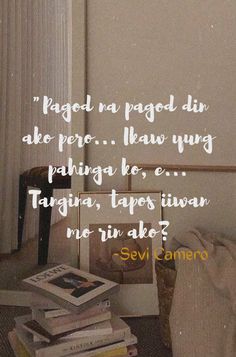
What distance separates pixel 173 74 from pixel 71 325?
2.80 ft

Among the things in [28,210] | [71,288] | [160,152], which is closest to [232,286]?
[71,288]

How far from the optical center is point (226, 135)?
4.26 feet

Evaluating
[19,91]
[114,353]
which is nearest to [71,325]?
[114,353]

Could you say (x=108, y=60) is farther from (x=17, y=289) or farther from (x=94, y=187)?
(x=17, y=289)

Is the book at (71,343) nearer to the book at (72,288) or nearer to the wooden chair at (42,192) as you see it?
the book at (72,288)

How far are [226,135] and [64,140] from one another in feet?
1.82

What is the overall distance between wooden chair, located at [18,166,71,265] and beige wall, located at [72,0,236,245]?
248 mm

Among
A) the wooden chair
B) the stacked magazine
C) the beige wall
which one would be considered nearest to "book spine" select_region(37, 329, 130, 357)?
the stacked magazine

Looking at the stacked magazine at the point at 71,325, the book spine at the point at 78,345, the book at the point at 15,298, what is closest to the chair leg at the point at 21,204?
the book at the point at 15,298

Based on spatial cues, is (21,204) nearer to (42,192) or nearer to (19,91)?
(42,192)

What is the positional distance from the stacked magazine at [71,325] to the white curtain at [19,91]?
63cm

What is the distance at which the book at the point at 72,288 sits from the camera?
3.08 ft

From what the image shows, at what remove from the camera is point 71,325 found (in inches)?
37.4

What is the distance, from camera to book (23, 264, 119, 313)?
3.08ft
